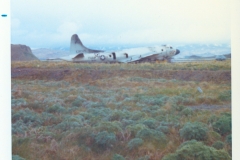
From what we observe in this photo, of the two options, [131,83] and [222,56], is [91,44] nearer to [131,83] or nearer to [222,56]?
[131,83]

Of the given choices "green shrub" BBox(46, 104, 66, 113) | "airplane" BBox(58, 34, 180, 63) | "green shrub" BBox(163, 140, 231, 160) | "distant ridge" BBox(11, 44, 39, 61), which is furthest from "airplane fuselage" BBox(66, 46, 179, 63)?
"green shrub" BBox(163, 140, 231, 160)

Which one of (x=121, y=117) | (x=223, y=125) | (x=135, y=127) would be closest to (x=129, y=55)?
(x=121, y=117)

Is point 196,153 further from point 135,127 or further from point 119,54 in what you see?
point 119,54

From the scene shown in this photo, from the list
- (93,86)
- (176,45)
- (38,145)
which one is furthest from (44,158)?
(176,45)

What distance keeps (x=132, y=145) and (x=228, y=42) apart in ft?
5.01

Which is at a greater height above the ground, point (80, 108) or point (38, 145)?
point (80, 108)

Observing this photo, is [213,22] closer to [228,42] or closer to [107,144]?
[228,42]

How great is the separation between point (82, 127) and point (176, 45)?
136 centimetres

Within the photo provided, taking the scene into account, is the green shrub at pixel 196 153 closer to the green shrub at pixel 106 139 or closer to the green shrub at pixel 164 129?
the green shrub at pixel 164 129

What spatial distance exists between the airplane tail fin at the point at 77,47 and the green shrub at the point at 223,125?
1.54 meters

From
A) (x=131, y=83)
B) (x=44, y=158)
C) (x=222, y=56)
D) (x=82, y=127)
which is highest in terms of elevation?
(x=222, y=56)

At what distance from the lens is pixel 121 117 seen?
11.8ft
